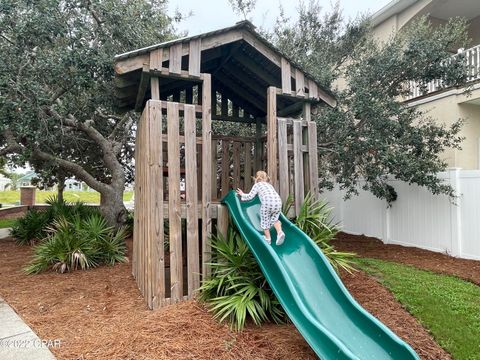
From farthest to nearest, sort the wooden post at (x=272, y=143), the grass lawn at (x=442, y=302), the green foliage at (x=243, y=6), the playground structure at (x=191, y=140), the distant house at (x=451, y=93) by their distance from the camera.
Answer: the green foliage at (x=243, y=6), the distant house at (x=451, y=93), the wooden post at (x=272, y=143), the playground structure at (x=191, y=140), the grass lawn at (x=442, y=302)

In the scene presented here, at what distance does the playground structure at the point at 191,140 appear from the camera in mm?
4812

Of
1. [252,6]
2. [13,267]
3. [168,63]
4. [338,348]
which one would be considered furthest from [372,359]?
[252,6]

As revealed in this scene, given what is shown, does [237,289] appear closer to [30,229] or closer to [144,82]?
[144,82]

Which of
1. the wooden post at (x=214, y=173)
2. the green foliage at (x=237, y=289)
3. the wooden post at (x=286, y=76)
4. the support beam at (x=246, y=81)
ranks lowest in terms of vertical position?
the green foliage at (x=237, y=289)

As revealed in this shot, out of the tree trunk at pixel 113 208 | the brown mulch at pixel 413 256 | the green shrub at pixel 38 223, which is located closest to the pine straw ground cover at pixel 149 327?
the brown mulch at pixel 413 256

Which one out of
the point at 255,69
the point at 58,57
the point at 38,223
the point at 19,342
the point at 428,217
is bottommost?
the point at 19,342

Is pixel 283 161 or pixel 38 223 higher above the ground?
pixel 283 161

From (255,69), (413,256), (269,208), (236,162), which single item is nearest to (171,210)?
(269,208)

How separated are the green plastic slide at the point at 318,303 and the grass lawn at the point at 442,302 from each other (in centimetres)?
113

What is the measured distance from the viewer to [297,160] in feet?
19.1

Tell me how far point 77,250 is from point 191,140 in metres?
4.01

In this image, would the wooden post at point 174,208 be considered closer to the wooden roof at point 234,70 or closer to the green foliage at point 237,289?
the green foliage at point 237,289

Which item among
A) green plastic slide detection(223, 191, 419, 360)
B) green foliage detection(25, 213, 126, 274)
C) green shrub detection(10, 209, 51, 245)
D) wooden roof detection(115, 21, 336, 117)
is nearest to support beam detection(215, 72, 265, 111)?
wooden roof detection(115, 21, 336, 117)

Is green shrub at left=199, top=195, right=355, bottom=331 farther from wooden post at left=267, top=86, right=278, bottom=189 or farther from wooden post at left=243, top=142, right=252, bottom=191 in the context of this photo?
wooden post at left=243, top=142, right=252, bottom=191
